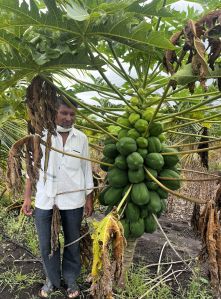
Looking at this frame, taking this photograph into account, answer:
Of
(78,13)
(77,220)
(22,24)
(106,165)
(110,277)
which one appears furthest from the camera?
(77,220)

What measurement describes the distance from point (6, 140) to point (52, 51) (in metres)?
1.36

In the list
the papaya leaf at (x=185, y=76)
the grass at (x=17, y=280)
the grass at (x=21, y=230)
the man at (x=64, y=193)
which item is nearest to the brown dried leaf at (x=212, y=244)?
the papaya leaf at (x=185, y=76)

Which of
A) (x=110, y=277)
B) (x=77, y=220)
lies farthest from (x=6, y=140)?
(x=110, y=277)

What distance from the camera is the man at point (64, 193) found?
270cm

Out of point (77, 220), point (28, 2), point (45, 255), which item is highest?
point (28, 2)

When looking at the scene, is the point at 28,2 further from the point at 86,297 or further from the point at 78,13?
the point at 86,297

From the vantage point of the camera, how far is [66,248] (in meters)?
2.93

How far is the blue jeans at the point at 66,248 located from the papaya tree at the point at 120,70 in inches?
12.2

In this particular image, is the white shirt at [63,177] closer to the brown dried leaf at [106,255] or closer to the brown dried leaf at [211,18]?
the brown dried leaf at [106,255]

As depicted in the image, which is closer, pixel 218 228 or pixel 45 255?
pixel 218 228

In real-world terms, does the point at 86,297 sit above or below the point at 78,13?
below

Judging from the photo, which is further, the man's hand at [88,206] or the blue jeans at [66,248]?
the man's hand at [88,206]

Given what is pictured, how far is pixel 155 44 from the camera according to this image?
174 cm

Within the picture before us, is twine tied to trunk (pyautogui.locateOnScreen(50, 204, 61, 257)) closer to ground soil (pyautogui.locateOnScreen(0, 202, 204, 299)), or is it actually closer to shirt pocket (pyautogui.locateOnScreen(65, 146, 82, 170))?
shirt pocket (pyautogui.locateOnScreen(65, 146, 82, 170))
